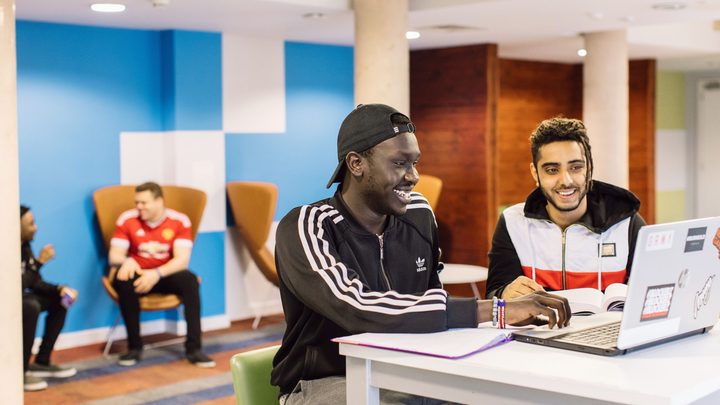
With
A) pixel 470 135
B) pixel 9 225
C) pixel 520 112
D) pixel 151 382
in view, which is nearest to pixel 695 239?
pixel 9 225

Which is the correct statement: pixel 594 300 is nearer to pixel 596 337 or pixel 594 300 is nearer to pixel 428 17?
pixel 596 337

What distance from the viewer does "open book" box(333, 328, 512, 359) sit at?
7.31ft

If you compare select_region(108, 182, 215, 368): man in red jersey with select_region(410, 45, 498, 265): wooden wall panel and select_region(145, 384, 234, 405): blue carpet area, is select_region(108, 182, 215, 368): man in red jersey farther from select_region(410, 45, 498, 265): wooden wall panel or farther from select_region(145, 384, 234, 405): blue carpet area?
select_region(410, 45, 498, 265): wooden wall panel

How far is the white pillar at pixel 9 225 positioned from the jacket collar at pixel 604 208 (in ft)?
8.11

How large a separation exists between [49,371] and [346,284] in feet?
14.3

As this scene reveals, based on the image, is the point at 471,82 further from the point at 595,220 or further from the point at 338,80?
the point at 595,220

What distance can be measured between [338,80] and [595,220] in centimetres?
607

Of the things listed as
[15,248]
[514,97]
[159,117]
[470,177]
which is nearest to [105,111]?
[159,117]

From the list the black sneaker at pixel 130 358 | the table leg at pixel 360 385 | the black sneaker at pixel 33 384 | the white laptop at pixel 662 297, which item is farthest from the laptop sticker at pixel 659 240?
the black sneaker at pixel 130 358

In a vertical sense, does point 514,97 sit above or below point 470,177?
above

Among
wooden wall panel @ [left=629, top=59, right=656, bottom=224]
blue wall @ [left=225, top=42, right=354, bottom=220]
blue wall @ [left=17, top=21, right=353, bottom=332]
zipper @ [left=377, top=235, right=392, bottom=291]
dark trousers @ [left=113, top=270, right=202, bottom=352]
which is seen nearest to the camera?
zipper @ [left=377, top=235, right=392, bottom=291]

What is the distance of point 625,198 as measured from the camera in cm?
327

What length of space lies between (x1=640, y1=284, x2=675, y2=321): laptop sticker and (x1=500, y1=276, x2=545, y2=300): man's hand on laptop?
2.10ft

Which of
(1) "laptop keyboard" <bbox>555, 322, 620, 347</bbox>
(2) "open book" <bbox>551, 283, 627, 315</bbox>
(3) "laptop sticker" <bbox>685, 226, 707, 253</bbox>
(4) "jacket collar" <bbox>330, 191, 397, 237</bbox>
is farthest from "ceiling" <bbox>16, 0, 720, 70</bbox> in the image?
(3) "laptop sticker" <bbox>685, 226, 707, 253</bbox>
